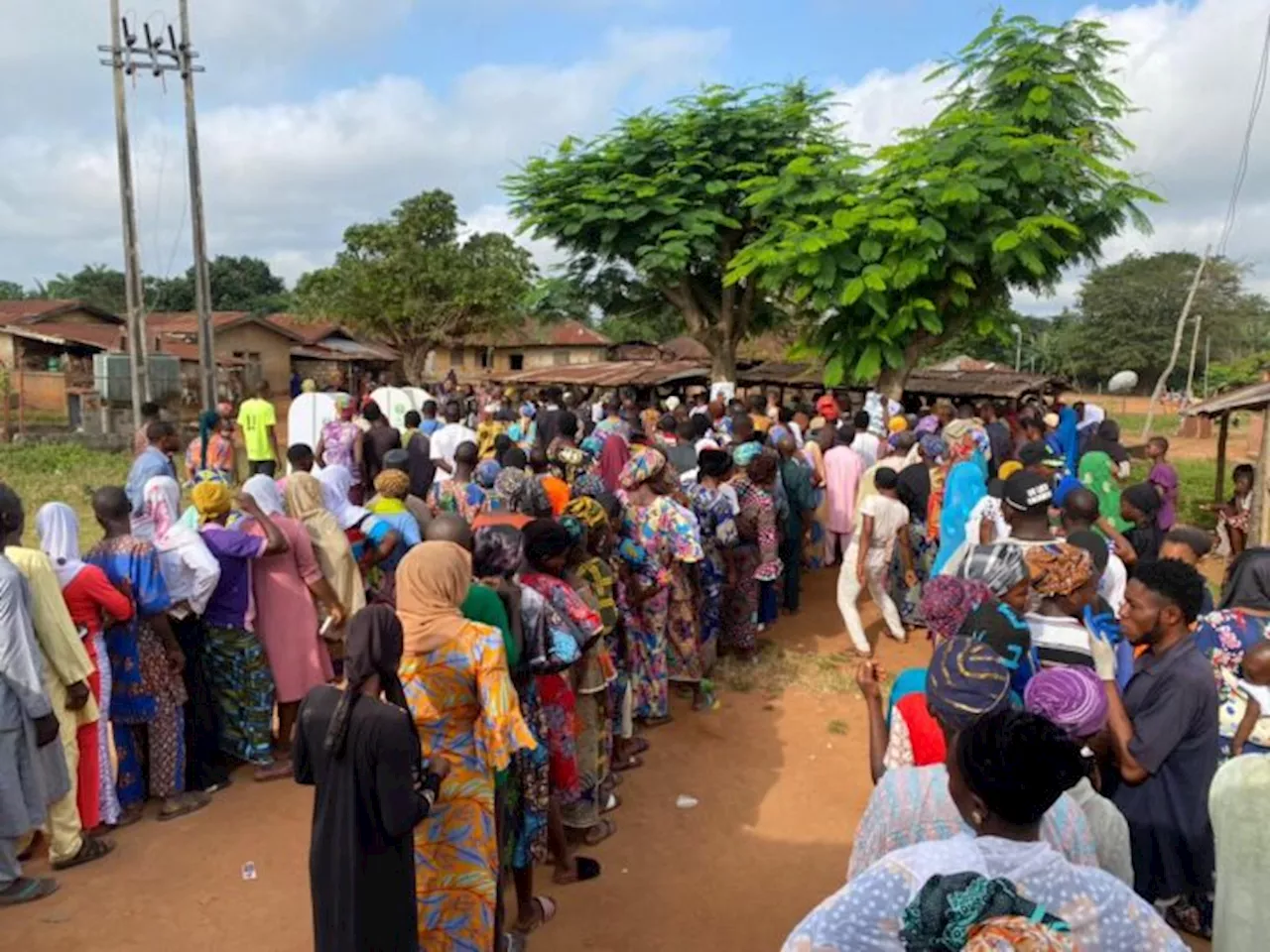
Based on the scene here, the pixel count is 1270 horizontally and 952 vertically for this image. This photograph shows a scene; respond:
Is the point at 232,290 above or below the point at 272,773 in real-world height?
above

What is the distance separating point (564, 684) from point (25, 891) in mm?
2535

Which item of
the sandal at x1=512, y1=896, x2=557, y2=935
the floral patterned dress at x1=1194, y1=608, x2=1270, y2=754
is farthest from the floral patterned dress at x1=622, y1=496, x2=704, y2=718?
the floral patterned dress at x1=1194, y1=608, x2=1270, y2=754

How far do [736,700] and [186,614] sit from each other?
3625mm

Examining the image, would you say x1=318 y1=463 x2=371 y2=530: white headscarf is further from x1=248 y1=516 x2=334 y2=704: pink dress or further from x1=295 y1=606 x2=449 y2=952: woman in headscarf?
x1=295 y1=606 x2=449 y2=952: woman in headscarf

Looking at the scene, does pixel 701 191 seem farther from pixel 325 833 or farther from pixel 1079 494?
pixel 325 833

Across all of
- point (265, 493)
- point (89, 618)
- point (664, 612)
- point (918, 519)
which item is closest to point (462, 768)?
point (89, 618)

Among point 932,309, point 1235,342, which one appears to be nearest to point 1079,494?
point 932,309

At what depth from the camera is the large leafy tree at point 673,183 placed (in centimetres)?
1550

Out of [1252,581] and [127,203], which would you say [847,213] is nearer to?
[1252,581]

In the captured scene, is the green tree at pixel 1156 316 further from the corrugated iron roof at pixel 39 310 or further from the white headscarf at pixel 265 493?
the white headscarf at pixel 265 493

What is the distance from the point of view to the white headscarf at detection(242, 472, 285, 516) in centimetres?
487

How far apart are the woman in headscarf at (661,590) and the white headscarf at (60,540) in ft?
9.19

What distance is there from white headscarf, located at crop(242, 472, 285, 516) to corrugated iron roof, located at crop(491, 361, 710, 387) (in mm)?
13753

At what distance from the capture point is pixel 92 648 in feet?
14.0
